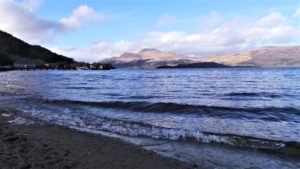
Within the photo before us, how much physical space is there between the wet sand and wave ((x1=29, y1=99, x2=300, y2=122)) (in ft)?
30.0

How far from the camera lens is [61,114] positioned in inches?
805

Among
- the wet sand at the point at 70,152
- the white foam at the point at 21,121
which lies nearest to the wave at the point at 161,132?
the white foam at the point at 21,121

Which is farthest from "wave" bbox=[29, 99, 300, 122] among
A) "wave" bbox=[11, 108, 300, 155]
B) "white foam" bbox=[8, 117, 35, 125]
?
"white foam" bbox=[8, 117, 35, 125]

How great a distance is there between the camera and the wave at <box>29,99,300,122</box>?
65.2ft

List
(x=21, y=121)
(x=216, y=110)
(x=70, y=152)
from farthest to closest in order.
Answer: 1. (x=216, y=110)
2. (x=21, y=121)
3. (x=70, y=152)

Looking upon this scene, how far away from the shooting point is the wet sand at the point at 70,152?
31.0 ft

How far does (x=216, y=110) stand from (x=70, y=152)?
12896 millimetres

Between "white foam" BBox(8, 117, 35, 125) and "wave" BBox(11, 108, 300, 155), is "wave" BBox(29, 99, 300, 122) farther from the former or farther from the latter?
"white foam" BBox(8, 117, 35, 125)

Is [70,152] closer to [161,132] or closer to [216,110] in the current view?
[161,132]

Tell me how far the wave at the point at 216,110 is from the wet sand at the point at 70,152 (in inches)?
360

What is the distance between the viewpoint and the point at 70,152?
1079cm

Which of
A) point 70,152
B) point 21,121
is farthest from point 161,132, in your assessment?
point 21,121

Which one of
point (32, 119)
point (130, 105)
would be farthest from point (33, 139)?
point (130, 105)

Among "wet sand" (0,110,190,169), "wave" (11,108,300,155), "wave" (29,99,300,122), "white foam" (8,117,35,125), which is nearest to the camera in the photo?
"wet sand" (0,110,190,169)
